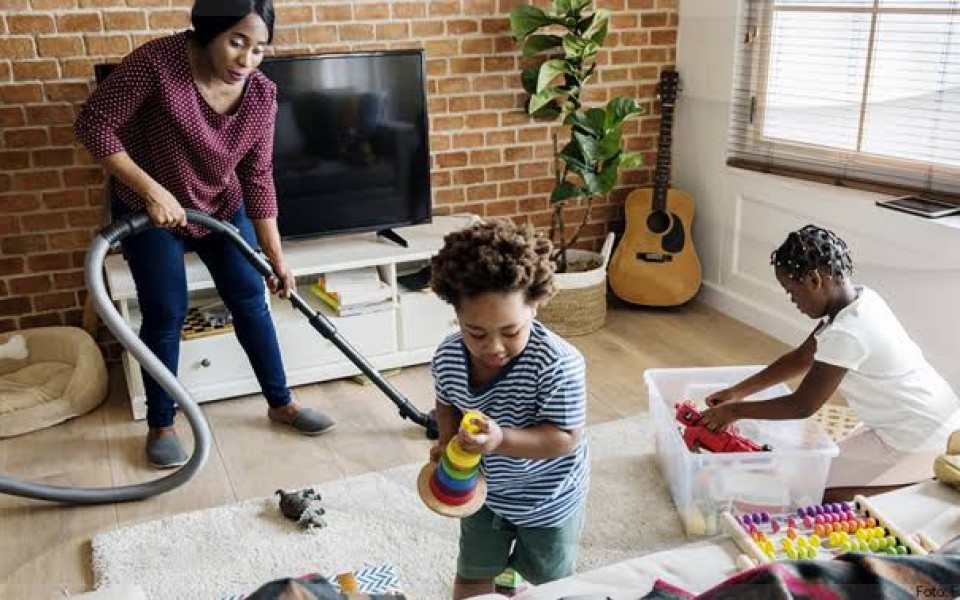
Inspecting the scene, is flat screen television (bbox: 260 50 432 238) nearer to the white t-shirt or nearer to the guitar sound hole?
the guitar sound hole

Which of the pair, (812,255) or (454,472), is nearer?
(454,472)

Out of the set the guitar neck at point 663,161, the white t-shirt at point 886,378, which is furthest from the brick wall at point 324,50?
the white t-shirt at point 886,378

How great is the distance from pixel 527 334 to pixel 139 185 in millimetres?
1309

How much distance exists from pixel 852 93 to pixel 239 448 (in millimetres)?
2356

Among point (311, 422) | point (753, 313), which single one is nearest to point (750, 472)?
point (311, 422)

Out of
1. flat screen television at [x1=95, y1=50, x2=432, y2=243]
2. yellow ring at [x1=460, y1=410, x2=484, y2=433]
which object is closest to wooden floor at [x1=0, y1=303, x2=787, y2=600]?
flat screen television at [x1=95, y1=50, x2=432, y2=243]

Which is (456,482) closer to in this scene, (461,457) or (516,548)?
(461,457)

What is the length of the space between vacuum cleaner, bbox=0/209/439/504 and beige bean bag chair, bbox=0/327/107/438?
0.52 meters

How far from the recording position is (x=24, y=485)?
2.26 metres

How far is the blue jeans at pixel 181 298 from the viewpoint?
8.02 ft

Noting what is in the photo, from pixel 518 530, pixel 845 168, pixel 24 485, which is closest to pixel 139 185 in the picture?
pixel 24 485

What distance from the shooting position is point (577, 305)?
348 cm

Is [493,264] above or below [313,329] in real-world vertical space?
above

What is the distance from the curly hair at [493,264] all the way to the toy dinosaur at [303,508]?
42.7 inches
